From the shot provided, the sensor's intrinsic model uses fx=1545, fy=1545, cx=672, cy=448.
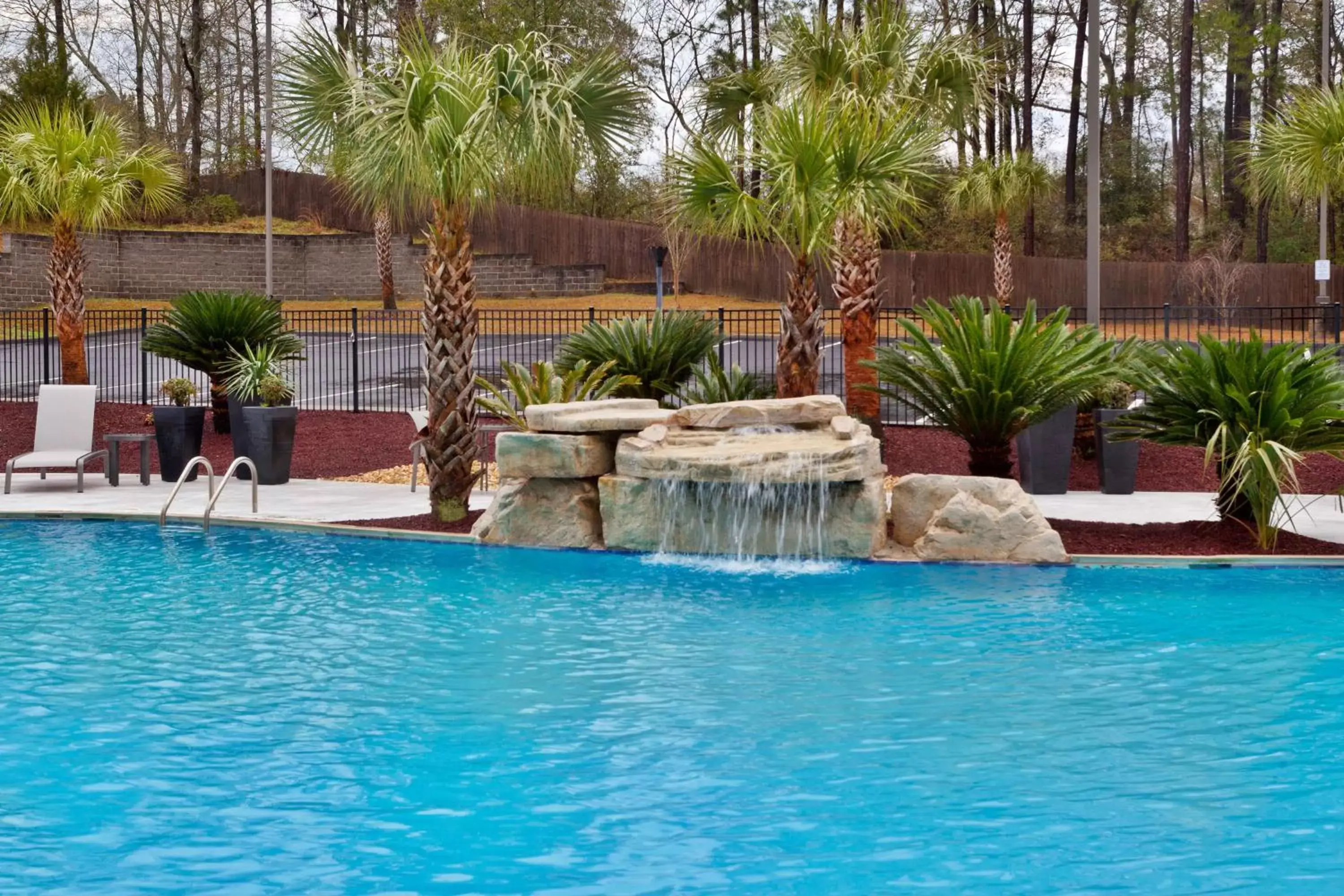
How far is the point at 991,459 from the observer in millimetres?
13367

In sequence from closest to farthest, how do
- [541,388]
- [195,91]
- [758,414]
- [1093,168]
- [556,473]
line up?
1. [556,473]
2. [758,414]
3. [541,388]
4. [1093,168]
5. [195,91]

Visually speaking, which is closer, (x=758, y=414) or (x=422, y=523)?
(x=758, y=414)

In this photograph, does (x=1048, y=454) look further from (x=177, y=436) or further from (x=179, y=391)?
(x=179, y=391)

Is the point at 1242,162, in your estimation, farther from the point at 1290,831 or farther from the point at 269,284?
the point at 1290,831

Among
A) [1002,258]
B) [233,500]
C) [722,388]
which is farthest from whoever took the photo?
[1002,258]

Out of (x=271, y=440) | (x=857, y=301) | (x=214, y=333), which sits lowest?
(x=271, y=440)

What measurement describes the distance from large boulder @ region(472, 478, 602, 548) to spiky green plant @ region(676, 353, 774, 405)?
3.14 meters

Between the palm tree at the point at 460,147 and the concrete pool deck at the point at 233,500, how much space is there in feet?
4.26

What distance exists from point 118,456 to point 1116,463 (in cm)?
1090

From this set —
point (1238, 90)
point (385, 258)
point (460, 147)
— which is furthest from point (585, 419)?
point (1238, 90)

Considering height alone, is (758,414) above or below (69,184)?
below

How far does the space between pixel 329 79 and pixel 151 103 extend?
161 ft

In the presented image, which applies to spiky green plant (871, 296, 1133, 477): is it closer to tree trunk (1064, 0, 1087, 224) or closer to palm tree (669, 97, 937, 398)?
palm tree (669, 97, 937, 398)

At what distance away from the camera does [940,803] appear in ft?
20.3
